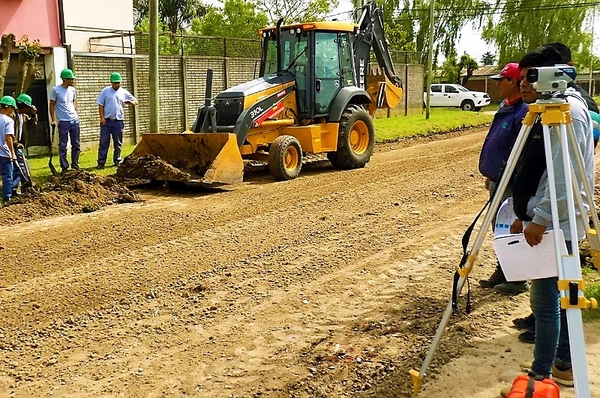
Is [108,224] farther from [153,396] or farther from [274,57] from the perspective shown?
[274,57]

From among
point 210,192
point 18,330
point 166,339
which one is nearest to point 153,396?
point 166,339

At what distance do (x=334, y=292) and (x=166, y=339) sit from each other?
153cm

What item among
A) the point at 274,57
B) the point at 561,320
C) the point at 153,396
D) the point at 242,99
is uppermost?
the point at 274,57

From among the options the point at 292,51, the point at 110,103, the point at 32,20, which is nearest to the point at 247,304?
the point at 292,51

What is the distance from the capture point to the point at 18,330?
4508 millimetres

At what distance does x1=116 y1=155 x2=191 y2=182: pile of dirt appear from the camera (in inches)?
364

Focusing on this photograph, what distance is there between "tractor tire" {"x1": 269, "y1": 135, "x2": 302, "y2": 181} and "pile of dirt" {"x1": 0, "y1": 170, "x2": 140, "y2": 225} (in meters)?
2.39

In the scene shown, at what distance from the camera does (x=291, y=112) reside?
443 inches

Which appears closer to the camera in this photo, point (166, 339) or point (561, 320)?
point (561, 320)

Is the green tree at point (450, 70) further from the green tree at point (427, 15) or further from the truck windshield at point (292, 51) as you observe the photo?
the truck windshield at point (292, 51)

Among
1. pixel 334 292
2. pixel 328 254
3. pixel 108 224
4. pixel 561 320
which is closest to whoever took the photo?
pixel 561 320

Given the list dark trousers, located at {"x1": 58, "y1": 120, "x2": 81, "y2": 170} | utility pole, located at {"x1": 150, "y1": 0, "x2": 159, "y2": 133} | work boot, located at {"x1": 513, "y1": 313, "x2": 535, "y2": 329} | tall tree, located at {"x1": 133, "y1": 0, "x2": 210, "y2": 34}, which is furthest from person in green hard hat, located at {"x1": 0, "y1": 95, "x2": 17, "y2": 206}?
tall tree, located at {"x1": 133, "y1": 0, "x2": 210, "y2": 34}

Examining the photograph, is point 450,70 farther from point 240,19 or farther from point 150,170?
point 150,170

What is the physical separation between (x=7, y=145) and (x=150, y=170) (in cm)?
204
